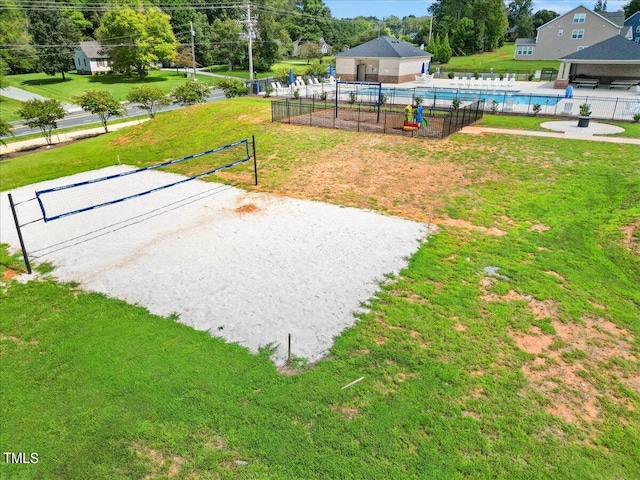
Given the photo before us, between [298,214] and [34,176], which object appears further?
[34,176]

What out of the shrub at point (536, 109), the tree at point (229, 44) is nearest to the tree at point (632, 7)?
the tree at point (229, 44)

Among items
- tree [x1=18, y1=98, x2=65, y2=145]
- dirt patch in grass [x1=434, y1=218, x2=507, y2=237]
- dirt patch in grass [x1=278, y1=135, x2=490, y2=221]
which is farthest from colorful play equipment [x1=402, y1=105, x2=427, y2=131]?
tree [x1=18, y1=98, x2=65, y2=145]

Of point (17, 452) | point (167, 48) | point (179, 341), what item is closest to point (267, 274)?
point (179, 341)

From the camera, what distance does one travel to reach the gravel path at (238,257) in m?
8.64

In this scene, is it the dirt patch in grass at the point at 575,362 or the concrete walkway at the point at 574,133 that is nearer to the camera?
the dirt patch in grass at the point at 575,362

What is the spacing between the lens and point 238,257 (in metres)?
11.2

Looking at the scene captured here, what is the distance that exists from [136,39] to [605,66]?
63.1 m

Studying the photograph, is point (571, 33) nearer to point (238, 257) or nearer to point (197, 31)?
point (197, 31)

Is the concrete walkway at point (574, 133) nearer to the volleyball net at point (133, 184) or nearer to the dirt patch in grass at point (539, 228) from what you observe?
the dirt patch in grass at point (539, 228)

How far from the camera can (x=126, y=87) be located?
60.8 metres

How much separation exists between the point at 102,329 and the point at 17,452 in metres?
2.90

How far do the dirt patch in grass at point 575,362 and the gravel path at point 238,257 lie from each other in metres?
3.41

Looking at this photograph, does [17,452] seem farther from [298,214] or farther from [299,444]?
[298,214]

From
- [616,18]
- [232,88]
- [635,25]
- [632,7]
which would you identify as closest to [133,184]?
[232,88]
